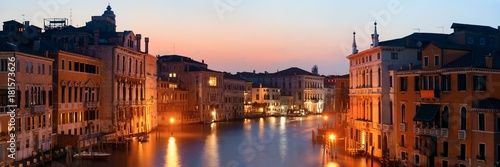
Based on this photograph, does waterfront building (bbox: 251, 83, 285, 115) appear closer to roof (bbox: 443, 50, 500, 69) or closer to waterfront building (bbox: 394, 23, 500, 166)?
waterfront building (bbox: 394, 23, 500, 166)

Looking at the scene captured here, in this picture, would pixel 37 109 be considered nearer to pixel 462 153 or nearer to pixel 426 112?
pixel 426 112

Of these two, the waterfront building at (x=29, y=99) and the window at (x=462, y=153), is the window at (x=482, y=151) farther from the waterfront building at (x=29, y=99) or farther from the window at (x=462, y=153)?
the waterfront building at (x=29, y=99)

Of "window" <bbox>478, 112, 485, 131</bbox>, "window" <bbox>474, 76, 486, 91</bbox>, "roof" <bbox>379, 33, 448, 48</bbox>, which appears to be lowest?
"window" <bbox>478, 112, 485, 131</bbox>

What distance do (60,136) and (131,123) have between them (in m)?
12.5

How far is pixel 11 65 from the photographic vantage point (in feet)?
78.0

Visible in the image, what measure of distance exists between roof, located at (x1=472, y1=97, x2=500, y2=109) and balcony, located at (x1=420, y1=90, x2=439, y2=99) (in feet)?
6.70

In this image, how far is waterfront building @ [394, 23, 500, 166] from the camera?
19.3 metres

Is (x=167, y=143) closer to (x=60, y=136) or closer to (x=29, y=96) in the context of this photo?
(x=60, y=136)

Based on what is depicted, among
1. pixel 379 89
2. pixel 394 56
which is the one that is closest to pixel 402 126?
pixel 379 89

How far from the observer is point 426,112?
21828 mm

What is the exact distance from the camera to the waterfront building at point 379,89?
25.8 meters

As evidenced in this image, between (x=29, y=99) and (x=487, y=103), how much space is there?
2018 cm

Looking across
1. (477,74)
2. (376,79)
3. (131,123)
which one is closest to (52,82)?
(131,123)

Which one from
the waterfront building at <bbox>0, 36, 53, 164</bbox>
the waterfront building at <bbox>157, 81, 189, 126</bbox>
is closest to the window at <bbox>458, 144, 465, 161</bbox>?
the waterfront building at <bbox>0, 36, 53, 164</bbox>
